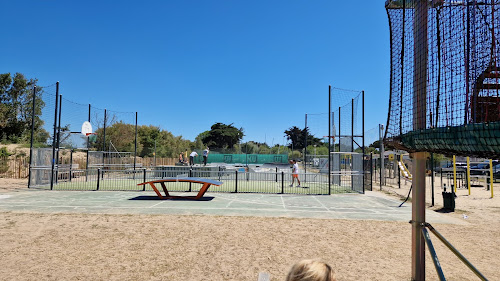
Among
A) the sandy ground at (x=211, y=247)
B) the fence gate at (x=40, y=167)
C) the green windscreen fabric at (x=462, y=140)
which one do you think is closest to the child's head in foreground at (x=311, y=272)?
the green windscreen fabric at (x=462, y=140)

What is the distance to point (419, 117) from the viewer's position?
99.0 inches

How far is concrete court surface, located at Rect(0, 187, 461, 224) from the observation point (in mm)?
8836

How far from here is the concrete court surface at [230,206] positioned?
29.0ft

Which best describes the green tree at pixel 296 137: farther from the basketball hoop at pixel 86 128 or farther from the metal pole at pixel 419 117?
the metal pole at pixel 419 117

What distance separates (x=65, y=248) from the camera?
17.7 feet

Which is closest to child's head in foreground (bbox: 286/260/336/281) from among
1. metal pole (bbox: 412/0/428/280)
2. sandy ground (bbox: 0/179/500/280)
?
metal pole (bbox: 412/0/428/280)

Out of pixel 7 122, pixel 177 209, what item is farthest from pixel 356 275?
pixel 7 122

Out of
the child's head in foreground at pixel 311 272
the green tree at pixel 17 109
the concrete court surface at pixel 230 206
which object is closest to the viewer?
the child's head in foreground at pixel 311 272

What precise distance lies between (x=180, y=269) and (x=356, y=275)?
2653 millimetres

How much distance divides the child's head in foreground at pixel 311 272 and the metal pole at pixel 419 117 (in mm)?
1846

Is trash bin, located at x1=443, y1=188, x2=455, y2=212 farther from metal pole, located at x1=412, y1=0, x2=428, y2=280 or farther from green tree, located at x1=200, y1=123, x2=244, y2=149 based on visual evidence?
green tree, located at x1=200, y1=123, x2=244, y2=149

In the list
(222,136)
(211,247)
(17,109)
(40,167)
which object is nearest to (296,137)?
(222,136)

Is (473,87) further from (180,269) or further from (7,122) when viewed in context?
(7,122)

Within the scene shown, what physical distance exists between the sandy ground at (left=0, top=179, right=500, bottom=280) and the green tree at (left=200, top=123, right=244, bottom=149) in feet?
214
